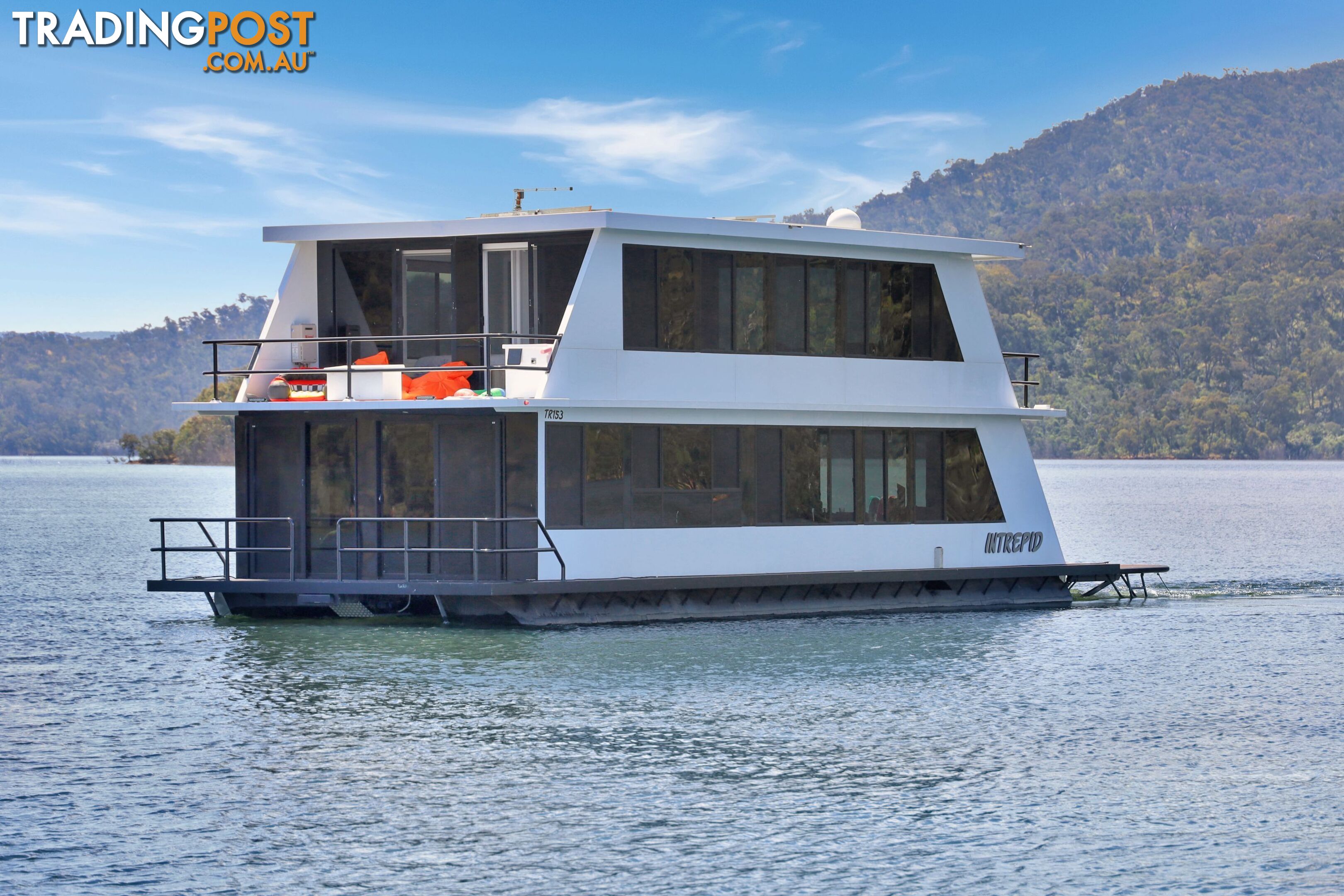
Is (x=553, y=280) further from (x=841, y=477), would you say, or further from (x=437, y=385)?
(x=841, y=477)

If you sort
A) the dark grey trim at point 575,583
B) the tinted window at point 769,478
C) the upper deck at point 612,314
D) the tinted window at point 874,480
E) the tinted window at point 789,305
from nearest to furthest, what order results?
the dark grey trim at point 575,583
the upper deck at point 612,314
the tinted window at point 769,478
the tinted window at point 789,305
the tinted window at point 874,480

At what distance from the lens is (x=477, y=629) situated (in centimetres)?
2045

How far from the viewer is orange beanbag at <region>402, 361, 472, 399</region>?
2047cm

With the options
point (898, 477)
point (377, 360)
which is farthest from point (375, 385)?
point (898, 477)

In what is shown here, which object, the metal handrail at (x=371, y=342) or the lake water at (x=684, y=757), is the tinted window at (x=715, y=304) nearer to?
the metal handrail at (x=371, y=342)

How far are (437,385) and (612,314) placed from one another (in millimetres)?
2505

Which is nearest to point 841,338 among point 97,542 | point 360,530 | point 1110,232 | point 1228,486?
point 360,530

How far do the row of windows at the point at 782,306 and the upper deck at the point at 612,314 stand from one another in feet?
0.08

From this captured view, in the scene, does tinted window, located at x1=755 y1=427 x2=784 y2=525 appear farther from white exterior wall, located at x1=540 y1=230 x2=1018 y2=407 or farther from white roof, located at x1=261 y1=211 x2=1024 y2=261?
white roof, located at x1=261 y1=211 x2=1024 y2=261

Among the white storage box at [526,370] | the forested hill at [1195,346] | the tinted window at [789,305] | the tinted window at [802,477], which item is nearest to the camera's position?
the white storage box at [526,370]

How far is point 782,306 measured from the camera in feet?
72.8

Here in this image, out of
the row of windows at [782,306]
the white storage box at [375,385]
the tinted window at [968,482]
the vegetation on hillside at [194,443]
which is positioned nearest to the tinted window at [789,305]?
the row of windows at [782,306]

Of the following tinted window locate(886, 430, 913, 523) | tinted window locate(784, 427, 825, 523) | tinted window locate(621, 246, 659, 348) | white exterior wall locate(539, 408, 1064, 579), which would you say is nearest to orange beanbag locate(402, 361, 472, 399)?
white exterior wall locate(539, 408, 1064, 579)

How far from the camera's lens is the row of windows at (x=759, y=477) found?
67.2 feet
